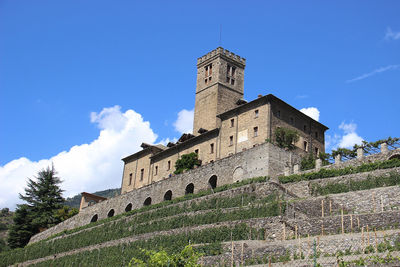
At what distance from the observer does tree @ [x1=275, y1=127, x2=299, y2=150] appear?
46438 millimetres

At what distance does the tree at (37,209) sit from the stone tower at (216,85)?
757 inches

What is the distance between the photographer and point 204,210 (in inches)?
1423

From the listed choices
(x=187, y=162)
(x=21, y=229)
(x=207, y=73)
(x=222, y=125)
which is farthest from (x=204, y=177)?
(x=21, y=229)

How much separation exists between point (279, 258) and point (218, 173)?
70.3 feet

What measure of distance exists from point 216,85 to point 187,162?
36.6 feet

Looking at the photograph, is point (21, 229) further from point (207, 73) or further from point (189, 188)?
point (207, 73)

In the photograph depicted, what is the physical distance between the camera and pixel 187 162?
51375mm

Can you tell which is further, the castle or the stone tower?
the stone tower

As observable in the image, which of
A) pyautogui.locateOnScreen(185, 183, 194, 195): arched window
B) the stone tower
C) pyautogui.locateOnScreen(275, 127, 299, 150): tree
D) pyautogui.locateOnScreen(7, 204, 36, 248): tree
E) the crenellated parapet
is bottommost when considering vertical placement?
pyautogui.locateOnScreen(7, 204, 36, 248): tree

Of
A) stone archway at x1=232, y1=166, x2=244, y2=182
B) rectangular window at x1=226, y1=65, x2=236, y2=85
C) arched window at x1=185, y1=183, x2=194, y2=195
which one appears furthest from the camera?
rectangular window at x1=226, y1=65, x2=236, y2=85

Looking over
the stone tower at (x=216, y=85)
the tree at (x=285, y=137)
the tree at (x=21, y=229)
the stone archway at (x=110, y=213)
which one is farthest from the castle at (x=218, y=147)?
the tree at (x=21, y=229)

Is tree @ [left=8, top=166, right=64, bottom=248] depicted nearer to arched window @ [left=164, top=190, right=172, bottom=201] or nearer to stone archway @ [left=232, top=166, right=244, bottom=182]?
arched window @ [left=164, top=190, right=172, bottom=201]

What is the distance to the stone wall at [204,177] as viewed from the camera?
133ft

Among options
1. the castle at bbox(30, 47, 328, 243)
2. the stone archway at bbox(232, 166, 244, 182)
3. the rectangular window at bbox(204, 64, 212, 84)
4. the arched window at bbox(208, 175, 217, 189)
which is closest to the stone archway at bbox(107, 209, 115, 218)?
the castle at bbox(30, 47, 328, 243)
